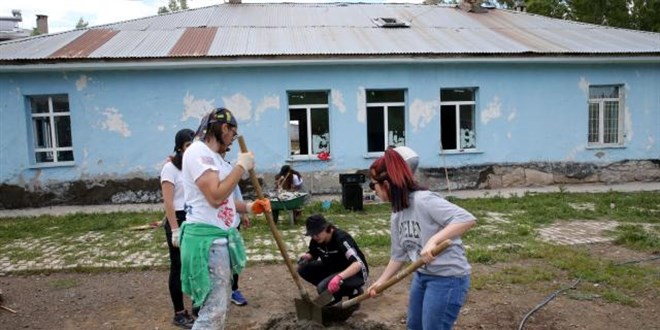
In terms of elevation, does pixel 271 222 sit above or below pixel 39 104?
below

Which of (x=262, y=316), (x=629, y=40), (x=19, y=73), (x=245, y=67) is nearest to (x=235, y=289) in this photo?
(x=262, y=316)

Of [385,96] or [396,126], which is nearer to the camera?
[385,96]

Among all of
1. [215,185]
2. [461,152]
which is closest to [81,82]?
[461,152]

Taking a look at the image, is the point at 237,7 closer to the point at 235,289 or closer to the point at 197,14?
the point at 197,14

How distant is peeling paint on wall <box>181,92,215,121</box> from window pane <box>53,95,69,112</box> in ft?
9.15

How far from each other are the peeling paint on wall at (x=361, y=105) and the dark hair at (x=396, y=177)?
9706 mm

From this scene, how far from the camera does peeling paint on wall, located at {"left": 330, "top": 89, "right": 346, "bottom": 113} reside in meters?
12.3

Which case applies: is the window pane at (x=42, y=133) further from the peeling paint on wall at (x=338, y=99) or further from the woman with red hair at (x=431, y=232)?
the woman with red hair at (x=431, y=232)

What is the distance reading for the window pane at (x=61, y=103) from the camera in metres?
11.8

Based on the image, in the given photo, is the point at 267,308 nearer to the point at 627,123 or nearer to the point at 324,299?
the point at 324,299

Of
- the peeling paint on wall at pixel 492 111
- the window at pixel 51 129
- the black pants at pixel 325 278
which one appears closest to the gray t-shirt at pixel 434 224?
the black pants at pixel 325 278

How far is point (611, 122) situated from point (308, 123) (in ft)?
27.3

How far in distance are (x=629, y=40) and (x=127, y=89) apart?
1346 centimetres

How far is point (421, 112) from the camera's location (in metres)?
12.7
